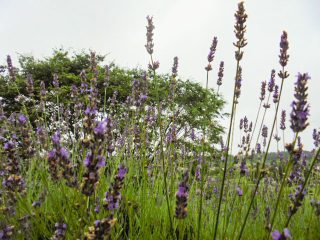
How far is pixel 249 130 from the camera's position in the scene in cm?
436

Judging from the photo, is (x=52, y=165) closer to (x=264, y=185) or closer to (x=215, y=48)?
(x=215, y=48)

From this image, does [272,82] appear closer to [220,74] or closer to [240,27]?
[220,74]

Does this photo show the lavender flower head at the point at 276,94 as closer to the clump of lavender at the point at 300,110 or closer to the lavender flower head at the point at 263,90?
the lavender flower head at the point at 263,90

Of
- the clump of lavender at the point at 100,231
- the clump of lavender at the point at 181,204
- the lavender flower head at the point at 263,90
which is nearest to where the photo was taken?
the clump of lavender at the point at 100,231

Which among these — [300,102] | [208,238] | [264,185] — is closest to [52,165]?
[300,102]

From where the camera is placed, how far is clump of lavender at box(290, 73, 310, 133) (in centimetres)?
133

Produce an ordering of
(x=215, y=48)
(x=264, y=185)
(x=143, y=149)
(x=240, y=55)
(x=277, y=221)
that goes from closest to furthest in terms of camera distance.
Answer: (x=240, y=55) < (x=215, y=48) < (x=277, y=221) < (x=143, y=149) < (x=264, y=185)

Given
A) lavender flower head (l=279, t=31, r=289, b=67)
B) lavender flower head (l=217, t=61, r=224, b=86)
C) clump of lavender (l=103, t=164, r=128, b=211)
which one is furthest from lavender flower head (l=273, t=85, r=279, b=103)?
clump of lavender (l=103, t=164, r=128, b=211)

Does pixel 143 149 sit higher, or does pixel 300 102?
pixel 300 102

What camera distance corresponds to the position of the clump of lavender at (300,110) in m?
1.33

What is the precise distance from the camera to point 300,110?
4.37ft

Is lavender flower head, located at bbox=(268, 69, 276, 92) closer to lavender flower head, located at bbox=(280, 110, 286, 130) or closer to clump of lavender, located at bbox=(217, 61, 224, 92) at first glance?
clump of lavender, located at bbox=(217, 61, 224, 92)

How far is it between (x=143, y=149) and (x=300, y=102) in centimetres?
216

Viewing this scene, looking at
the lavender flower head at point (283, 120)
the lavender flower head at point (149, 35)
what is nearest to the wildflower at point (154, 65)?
the lavender flower head at point (149, 35)
